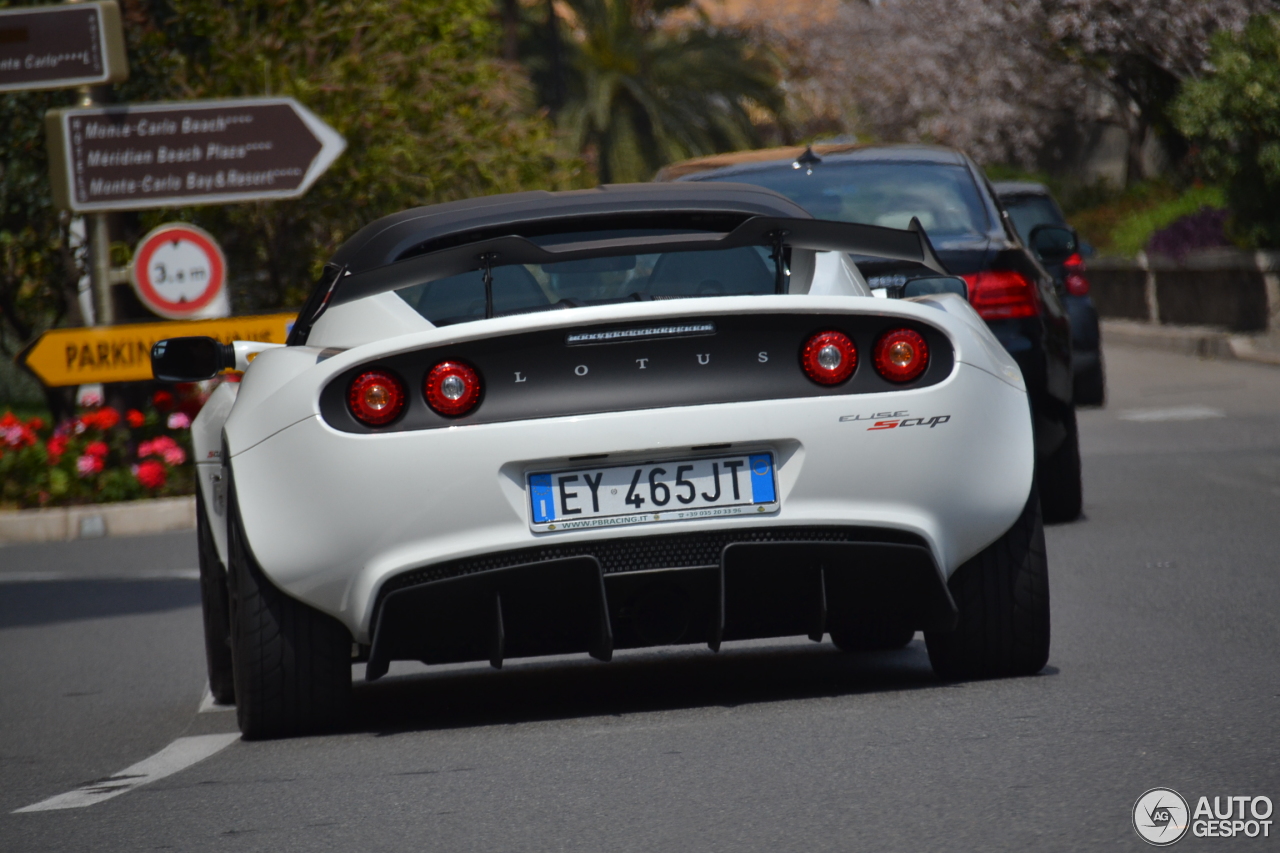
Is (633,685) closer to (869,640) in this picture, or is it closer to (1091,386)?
(869,640)

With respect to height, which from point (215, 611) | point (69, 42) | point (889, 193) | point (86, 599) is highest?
point (69, 42)

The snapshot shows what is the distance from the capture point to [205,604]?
579cm

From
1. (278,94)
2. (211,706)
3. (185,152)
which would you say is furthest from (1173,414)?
(211,706)

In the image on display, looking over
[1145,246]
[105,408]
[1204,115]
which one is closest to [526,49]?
[1145,246]

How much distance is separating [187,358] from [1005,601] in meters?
2.29

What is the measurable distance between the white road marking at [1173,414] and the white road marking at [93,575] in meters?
7.69

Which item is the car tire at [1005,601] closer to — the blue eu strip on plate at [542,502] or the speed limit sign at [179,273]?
the blue eu strip on plate at [542,502]

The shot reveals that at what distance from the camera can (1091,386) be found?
50.6 ft

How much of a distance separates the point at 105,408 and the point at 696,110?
27861 mm

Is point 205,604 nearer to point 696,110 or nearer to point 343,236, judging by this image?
point 343,236

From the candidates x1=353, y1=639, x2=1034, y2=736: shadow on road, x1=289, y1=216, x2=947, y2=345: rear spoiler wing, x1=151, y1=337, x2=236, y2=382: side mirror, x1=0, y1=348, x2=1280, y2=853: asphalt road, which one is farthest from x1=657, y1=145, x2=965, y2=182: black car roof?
x1=289, y1=216, x2=947, y2=345: rear spoiler wing

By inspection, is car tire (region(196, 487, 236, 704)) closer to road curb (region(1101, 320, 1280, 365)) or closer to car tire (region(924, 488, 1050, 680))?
car tire (region(924, 488, 1050, 680))

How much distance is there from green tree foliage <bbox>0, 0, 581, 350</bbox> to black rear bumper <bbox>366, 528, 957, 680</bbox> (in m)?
12.9

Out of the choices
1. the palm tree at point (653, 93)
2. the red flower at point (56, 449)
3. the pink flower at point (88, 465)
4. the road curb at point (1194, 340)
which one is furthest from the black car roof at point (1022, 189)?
the palm tree at point (653, 93)
